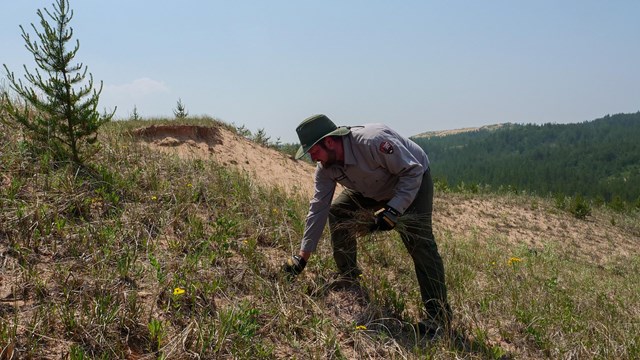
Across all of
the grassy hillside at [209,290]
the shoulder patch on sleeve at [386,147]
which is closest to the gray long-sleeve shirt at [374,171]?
the shoulder patch on sleeve at [386,147]

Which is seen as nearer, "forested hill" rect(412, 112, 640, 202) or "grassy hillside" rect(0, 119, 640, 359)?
"grassy hillside" rect(0, 119, 640, 359)

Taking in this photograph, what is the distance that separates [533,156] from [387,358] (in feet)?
528

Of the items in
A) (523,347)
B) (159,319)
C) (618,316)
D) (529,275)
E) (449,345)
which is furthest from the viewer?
(529,275)

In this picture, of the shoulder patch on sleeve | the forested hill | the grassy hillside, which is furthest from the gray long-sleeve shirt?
the forested hill

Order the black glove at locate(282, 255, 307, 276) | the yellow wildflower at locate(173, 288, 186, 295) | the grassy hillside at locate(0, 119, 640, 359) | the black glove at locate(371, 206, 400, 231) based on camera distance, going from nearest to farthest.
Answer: the grassy hillside at locate(0, 119, 640, 359), the yellow wildflower at locate(173, 288, 186, 295), the black glove at locate(371, 206, 400, 231), the black glove at locate(282, 255, 307, 276)

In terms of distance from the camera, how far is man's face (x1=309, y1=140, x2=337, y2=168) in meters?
3.37

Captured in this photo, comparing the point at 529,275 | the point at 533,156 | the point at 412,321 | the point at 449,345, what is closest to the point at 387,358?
the point at 449,345

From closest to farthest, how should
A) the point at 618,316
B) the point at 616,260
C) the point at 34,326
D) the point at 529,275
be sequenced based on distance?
1. the point at 34,326
2. the point at 618,316
3. the point at 529,275
4. the point at 616,260

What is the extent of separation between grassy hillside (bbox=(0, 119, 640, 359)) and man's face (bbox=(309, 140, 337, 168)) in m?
1.00

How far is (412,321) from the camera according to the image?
351cm

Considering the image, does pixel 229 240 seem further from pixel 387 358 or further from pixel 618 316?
pixel 618 316

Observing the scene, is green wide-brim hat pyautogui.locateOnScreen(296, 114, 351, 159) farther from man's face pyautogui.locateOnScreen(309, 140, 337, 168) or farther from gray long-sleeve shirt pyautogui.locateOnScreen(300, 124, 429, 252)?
gray long-sleeve shirt pyautogui.locateOnScreen(300, 124, 429, 252)

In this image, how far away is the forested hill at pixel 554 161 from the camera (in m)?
93.2

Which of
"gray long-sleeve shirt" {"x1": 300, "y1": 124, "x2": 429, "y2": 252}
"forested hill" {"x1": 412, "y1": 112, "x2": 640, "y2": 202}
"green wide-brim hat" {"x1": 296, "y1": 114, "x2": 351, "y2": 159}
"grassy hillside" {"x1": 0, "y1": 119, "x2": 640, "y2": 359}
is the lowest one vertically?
"forested hill" {"x1": 412, "y1": 112, "x2": 640, "y2": 202}
